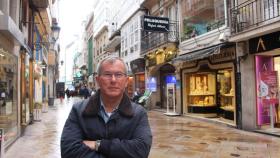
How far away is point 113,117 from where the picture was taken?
230cm

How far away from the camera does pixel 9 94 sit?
934 centimetres

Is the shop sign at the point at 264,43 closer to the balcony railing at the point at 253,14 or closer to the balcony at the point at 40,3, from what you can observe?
the balcony railing at the point at 253,14

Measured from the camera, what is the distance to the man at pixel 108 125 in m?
2.23

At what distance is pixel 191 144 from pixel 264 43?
14.2 ft

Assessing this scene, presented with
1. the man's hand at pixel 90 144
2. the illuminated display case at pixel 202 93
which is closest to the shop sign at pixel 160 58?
the illuminated display case at pixel 202 93

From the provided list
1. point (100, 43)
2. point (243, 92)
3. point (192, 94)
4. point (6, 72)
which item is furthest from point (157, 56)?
point (100, 43)

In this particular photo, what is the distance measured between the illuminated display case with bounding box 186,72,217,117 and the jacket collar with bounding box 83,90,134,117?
48.7ft

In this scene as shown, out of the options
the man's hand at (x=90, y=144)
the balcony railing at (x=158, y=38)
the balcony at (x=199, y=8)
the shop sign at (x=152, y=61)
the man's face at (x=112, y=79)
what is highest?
the balcony at (x=199, y=8)

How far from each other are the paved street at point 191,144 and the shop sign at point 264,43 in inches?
111

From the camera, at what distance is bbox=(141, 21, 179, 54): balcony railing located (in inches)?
744

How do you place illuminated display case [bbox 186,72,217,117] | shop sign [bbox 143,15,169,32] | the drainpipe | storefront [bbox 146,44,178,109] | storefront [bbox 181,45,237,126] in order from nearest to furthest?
1. the drainpipe
2. storefront [bbox 181,45,237,126]
3. illuminated display case [bbox 186,72,217,117]
4. shop sign [bbox 143,15,169,32]
5. storefront [bbox 146,44,178,109]

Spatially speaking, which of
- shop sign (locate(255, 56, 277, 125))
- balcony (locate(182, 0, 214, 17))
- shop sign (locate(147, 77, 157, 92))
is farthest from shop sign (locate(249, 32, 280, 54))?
shop sign (locate(147, 77, 157, 92))

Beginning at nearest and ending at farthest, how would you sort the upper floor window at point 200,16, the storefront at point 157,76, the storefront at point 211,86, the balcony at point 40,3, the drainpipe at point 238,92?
the drainpipe at point 238,92
the storefront at point 211,86
the upper floor window at point 200,16
the balcony at point 40,3
the storefront at point 157,76

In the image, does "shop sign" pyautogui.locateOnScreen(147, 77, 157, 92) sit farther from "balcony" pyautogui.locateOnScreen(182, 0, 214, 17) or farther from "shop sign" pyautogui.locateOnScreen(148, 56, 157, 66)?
"balcony" pyautogui.locateOnScreen(182, 0, 214, 17)
